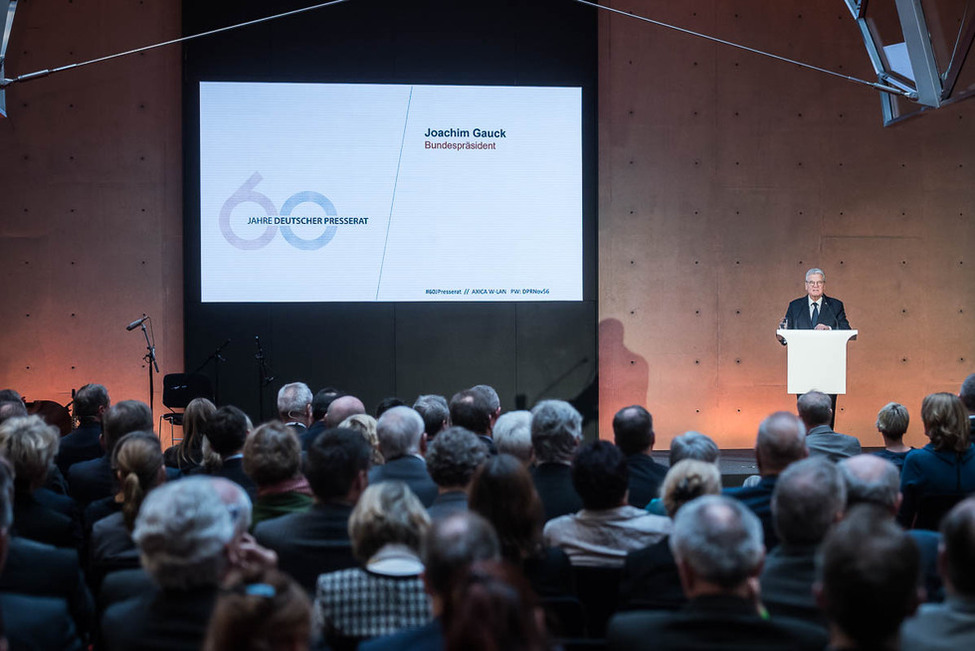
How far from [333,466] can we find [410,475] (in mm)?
793

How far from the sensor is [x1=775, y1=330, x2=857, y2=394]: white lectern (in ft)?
21.0

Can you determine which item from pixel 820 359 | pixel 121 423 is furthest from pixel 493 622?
pixel 820 359

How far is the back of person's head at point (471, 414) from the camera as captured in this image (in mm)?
4414

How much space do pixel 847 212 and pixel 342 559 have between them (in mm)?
7351

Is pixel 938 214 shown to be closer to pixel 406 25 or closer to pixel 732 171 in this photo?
pixel 732 171

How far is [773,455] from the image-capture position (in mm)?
3100

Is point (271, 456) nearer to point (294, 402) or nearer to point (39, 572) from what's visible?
point (39, 572)

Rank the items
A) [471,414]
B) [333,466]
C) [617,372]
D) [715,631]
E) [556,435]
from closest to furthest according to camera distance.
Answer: [715,631] → [333,466] → [556,435] → [471,414] → [617,372]

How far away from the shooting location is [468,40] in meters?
8.06

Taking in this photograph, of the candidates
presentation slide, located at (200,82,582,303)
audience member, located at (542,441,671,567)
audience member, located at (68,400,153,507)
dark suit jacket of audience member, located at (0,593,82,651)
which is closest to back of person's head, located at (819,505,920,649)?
audience member, located at (542,441,671,567)

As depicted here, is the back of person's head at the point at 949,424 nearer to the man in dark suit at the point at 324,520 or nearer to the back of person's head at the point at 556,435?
the back of person's head at the point at 556,435

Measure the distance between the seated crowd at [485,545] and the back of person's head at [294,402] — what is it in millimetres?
1156

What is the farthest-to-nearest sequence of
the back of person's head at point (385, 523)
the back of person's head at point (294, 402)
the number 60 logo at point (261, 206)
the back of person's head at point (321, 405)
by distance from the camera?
the number 60 logo at point (261, 206)
the back of person's head at point (321, 405)
the back of person's head at point (294, 402)
the back of person's head at point (385, 523)

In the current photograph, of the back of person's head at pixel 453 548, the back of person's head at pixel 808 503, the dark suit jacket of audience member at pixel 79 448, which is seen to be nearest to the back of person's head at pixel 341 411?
the dark suit jacket of audience member at pixel 79 448
